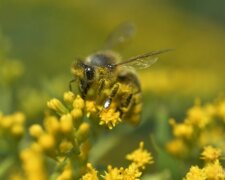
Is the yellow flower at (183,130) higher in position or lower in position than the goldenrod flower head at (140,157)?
higher

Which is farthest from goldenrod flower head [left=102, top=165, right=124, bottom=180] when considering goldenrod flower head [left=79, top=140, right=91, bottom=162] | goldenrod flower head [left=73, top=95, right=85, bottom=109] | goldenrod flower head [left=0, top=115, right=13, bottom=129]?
goldenrod flower head [left=0, top=115, right=13, bottom=129]

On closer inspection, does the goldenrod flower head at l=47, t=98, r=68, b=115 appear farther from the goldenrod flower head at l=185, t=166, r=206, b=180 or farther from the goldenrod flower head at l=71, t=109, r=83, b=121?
the goldenrod flower head at l=185, t=166, r=206, b=180

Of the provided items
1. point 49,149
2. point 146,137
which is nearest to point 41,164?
point 49,149

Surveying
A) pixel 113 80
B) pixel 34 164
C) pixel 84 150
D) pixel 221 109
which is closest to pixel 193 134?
pixel 221 109

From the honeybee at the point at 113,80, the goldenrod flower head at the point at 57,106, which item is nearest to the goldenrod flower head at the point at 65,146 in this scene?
the goldenrod flower head at the point at 57,106

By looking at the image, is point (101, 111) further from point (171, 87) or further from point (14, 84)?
point (171, 87)

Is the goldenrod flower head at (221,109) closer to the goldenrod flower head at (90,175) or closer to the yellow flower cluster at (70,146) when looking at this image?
the yellow flower cluster at (70,146)
